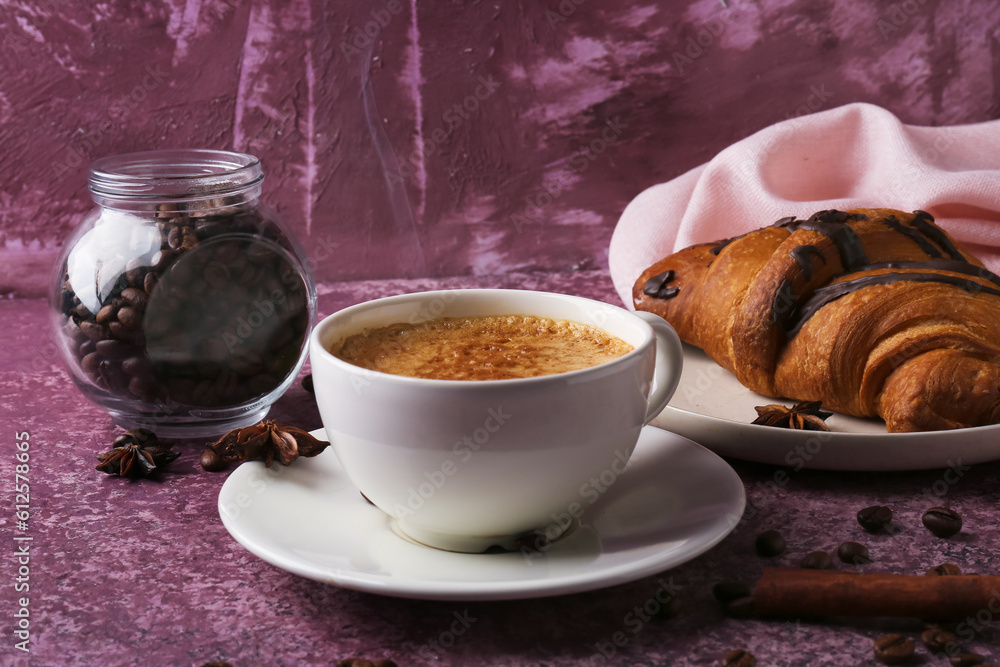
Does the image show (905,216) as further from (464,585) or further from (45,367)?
(45,367)

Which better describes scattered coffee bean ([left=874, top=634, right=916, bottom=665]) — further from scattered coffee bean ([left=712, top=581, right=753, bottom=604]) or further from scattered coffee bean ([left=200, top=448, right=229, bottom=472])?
scattered coffee bean ([left=200, top=448, right=229, bottom=472])

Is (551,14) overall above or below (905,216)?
above

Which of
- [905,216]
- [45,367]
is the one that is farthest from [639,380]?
[45,367]

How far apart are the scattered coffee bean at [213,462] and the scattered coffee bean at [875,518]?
0.82 metres

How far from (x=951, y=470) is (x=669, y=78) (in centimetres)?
129

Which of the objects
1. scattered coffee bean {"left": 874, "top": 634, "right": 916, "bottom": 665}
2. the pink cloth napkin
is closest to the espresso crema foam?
scattered coffee bean {"left": 874, "top": 634, "right": 916, "bottom": 665}

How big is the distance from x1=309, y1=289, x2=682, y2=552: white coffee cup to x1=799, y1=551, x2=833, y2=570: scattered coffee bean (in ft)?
0.71

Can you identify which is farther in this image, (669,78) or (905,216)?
(669,78)

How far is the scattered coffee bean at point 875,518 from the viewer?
1085 mm

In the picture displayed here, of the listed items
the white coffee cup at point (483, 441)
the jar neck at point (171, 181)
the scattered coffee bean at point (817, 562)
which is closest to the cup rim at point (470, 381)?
the white coffee cup at point (483, 441)

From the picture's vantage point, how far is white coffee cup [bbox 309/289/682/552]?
2.93 feet

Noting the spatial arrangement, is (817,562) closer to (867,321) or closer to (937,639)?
(937,639)

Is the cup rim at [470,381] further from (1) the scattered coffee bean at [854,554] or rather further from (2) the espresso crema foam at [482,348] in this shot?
(1) the scattered coffee bean at [854,554]

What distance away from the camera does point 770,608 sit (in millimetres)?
910
